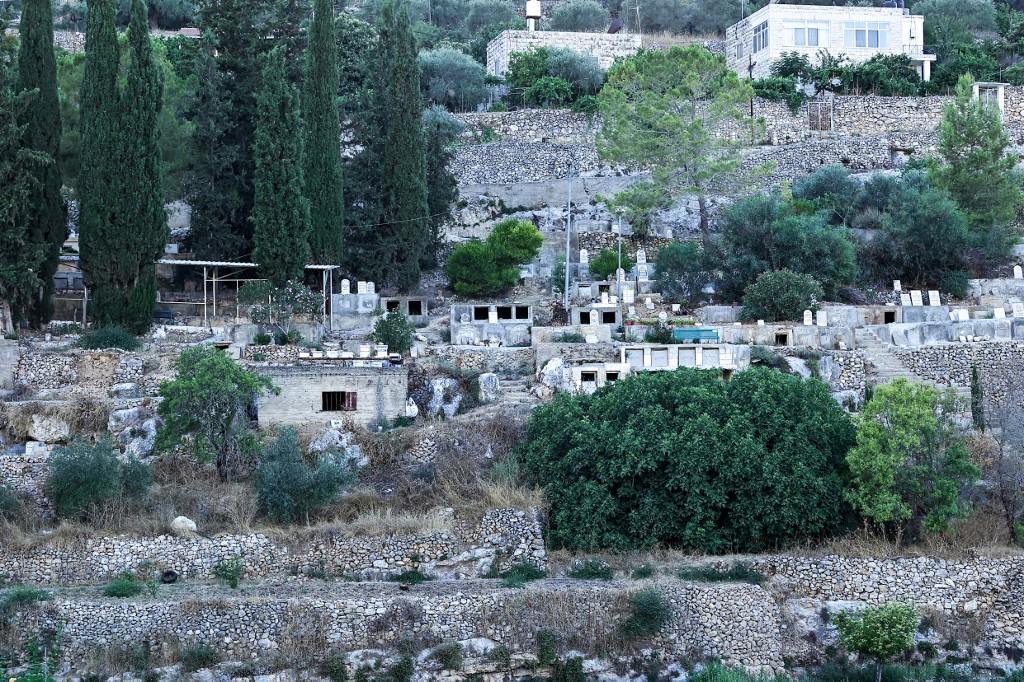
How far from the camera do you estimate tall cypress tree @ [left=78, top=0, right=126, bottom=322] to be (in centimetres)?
3438

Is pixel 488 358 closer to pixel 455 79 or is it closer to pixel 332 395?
pixel 332 395

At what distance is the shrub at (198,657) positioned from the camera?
24.6 meters

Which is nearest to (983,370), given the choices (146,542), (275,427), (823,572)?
(823,572)

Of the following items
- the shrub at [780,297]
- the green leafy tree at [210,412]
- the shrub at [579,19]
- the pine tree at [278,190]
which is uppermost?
the shrub at [579,19]

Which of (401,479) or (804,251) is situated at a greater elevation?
(804,251)

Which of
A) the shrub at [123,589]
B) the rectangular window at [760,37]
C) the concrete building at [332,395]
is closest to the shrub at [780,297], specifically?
the concrete building at [332,395]

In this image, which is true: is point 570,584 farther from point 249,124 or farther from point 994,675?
point 249,124

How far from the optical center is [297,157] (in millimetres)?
36781

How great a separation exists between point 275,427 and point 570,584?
728cm

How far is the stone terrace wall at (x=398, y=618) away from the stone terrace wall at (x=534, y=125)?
26.6m

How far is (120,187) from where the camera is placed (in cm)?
3441

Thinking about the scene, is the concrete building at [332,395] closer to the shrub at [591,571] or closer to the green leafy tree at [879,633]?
the shrub at [591,571]

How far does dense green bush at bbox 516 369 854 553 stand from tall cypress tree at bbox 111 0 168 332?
1042 cm

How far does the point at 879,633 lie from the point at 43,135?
2031 cm
